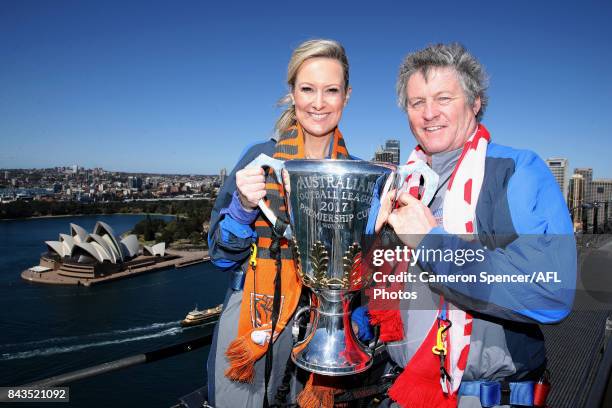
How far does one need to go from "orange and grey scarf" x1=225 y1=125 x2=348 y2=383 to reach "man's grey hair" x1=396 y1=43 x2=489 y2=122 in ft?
1.52

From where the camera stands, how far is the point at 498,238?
1009mm

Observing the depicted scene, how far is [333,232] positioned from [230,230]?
0.33 meters

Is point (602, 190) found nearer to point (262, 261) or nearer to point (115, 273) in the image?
point (115, 273)

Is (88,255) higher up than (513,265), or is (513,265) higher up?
(513,265)

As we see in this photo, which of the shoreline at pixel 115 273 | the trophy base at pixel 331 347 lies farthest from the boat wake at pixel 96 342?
the trophy base at pixel 331 347

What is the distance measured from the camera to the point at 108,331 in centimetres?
2273

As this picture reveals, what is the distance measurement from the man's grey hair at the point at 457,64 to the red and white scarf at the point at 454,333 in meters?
0.10

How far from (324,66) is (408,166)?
1.57 feet

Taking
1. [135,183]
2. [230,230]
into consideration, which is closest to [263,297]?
[230,230]

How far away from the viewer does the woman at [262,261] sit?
1311 millimetres

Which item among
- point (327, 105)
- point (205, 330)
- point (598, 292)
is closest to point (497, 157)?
point (327, 105)

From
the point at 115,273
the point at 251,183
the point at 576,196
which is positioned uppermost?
the point at 251,183

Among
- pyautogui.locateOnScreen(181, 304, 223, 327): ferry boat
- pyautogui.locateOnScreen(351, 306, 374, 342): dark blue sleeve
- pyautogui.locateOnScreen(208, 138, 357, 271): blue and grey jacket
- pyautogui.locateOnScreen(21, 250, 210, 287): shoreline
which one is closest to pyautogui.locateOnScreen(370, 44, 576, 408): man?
pyautogui.locateOnScreen(351, 306, 374, 342): dark blue sleeve

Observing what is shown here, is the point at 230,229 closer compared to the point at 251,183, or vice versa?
the point at 251,183
